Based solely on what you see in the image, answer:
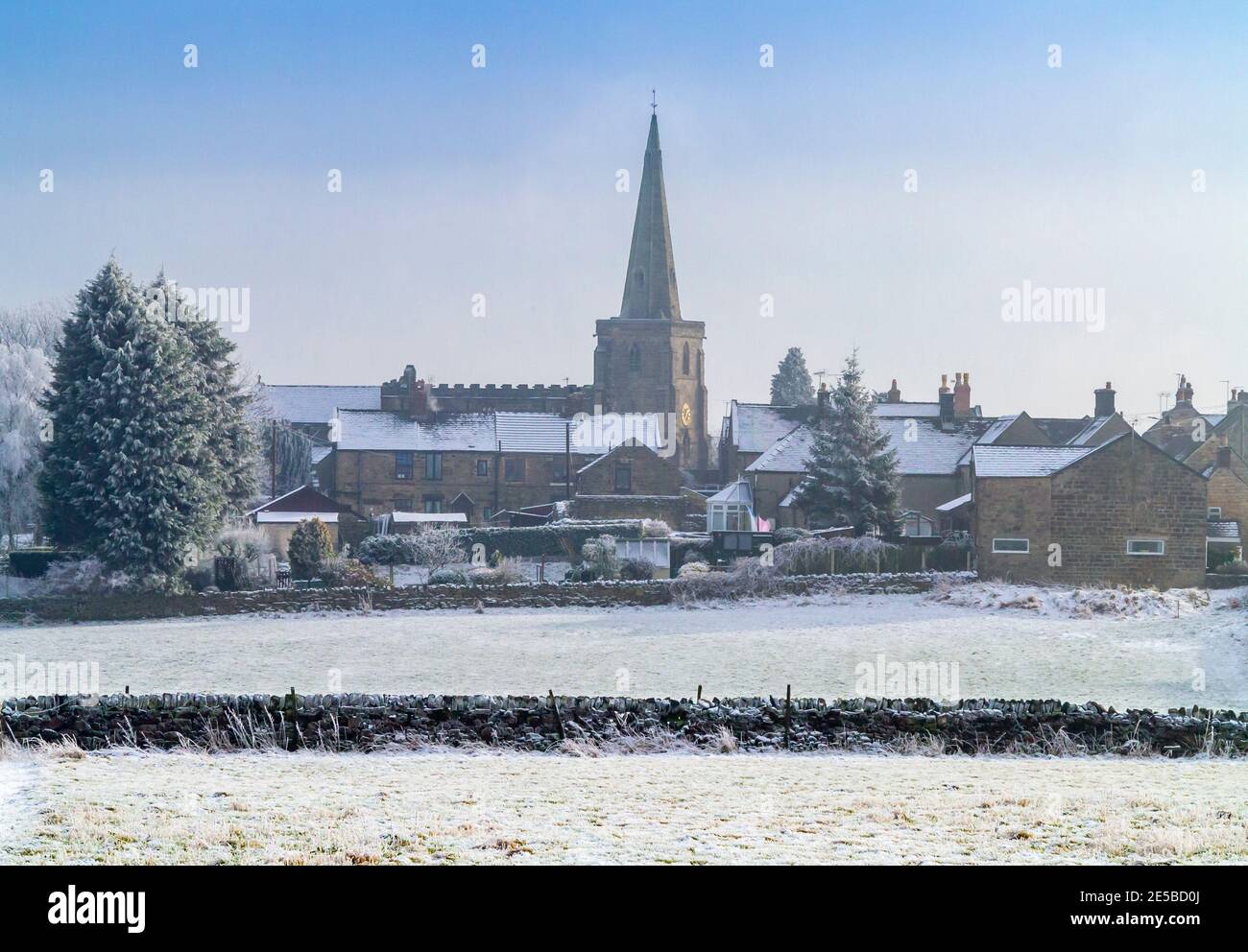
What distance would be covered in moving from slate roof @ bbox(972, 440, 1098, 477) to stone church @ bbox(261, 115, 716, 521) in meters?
20.8

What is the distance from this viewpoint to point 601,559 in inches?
1822

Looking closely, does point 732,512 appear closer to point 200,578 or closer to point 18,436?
point 200,578

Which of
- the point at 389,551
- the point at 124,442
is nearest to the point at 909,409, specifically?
the point at 389,551

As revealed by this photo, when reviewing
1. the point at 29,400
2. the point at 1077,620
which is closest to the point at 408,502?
the point at 29,400


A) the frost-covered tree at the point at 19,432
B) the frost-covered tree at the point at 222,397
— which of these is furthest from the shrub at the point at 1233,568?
the frost-covered tree at the point at 19,432

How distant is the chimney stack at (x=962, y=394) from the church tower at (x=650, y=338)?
88.7ft

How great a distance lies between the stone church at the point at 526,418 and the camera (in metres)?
70.7

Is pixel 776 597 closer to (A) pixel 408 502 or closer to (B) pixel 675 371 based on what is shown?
(A) pixel 408 502

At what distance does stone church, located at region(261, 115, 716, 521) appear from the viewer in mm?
70688

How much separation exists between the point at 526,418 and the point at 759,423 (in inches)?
567

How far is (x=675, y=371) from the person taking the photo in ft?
320

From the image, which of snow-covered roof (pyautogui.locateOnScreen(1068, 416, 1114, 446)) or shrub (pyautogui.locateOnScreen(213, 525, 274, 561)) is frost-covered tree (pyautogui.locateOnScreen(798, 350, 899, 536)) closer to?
snow-covered roof (pyautogui.locateOnScreen(1068, 416, 1114, 446))

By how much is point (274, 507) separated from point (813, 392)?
64765mm

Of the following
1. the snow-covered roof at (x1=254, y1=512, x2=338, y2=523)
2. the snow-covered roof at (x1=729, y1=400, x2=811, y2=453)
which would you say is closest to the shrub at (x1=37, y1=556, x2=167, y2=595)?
the snow-covered roof at (x1=254, y1=512, x2=338, y2=523)
